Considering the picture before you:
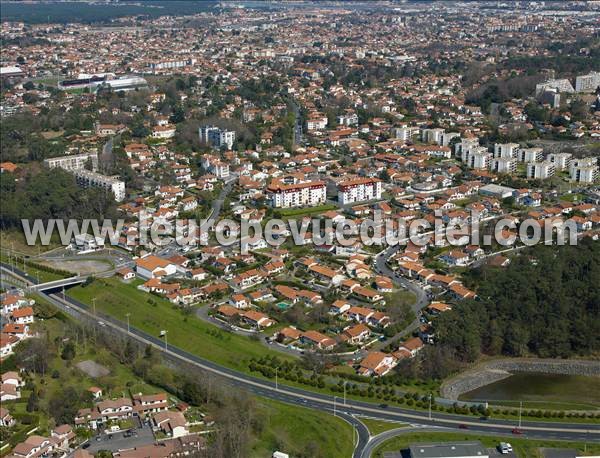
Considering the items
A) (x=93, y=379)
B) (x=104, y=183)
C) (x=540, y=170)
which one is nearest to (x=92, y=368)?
(x=93, y=379)

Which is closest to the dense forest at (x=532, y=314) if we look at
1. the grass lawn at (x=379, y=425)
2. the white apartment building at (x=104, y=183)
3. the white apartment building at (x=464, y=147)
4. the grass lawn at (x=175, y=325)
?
the grass lawn at (x=175, y=325)

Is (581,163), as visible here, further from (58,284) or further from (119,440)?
(119,440)

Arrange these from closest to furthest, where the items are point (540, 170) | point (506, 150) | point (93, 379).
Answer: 1. point (93, 379)
2. point (540, 170)
3. point (506, 150)

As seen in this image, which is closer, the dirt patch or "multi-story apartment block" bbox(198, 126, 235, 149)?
the dirt patch

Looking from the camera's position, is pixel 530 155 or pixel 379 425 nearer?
pixel 379 425

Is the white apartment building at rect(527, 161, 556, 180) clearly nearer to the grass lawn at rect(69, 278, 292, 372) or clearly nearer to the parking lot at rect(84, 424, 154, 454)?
the grass lawn at rect(69, 278, 292, 372)

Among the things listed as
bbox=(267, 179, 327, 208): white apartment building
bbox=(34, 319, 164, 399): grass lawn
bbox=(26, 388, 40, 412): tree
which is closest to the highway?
bbox=(34, 319, 164, 399): grass lawn

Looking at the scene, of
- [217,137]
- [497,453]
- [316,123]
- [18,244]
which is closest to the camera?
[497,453]

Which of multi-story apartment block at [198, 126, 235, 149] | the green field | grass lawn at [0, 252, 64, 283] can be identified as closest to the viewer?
the green field
